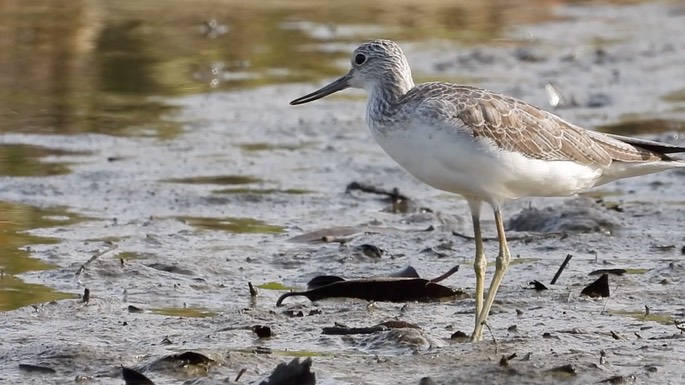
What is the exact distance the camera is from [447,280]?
783cm

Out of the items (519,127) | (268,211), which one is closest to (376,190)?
(268,211)

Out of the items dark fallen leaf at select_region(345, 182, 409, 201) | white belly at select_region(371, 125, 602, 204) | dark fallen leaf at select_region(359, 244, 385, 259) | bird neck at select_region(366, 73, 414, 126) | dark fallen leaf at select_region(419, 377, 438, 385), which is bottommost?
dark fallen leaf at select_region(345, 182, 409, 201)

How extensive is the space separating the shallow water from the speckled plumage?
25.2 inches

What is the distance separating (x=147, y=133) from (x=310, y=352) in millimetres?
5626

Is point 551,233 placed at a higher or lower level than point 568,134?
lower

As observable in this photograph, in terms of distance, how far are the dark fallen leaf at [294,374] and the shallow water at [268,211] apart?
11.9 inches

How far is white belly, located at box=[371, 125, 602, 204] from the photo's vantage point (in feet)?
21.7

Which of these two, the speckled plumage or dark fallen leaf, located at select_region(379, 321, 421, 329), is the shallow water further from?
the speckled plumage

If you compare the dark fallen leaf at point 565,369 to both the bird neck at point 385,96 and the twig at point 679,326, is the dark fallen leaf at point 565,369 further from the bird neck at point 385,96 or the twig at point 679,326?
the bird neck at point 385,96

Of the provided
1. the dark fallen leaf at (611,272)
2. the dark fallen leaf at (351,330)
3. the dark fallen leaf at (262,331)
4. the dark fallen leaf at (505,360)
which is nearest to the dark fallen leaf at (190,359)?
the dark fallen leaf at (262,331)

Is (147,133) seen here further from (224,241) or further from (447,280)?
(447,280)

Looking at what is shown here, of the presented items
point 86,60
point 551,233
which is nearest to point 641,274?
point 551,233

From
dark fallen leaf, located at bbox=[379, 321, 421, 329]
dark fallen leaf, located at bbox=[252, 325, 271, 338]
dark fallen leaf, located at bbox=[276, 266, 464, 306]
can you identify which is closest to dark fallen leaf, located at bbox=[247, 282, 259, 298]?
dark fallen leaf, located at bbox=[276, 266, 464, 306]

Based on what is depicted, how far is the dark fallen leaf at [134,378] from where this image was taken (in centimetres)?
560
